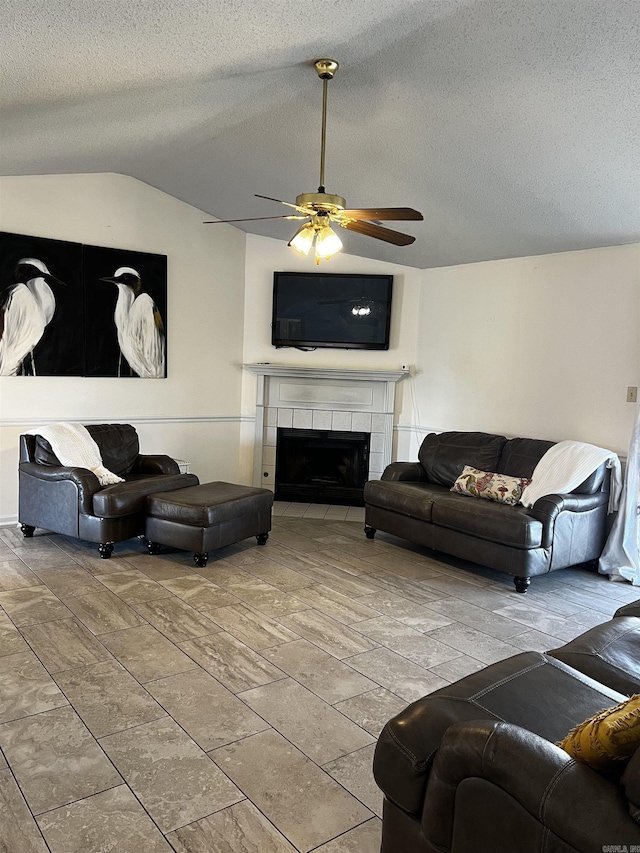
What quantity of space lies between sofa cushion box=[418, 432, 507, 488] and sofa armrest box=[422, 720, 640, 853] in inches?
151

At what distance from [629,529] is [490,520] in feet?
3.40

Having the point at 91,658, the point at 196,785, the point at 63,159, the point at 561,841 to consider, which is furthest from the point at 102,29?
the point at 561,841

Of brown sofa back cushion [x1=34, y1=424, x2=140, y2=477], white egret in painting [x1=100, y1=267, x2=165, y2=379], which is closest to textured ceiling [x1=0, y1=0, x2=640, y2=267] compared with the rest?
white egret in painting [x1=100, y1=267, x2=165, y2=379]

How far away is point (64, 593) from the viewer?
149 inches

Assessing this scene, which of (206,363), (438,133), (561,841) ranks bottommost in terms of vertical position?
(561,841)

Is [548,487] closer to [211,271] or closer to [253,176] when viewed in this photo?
[253,176]

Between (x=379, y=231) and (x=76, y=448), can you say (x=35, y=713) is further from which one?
(x=379, y=231)

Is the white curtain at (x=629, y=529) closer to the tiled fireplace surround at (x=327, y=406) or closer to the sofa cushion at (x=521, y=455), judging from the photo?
the sofa cushion at (x=521, y=455)

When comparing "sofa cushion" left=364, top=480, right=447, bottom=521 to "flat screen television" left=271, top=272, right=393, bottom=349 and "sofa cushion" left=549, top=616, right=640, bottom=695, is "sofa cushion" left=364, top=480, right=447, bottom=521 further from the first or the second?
"sofa cushion" left=549, top=616, right=640, bottom=695

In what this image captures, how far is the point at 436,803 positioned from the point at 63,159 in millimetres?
4884

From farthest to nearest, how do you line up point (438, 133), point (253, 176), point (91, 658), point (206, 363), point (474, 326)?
1. point (206, 363)
2. point (474, 326)
3. point (253, 176)
4. point (438, 133)
5. point (91, 658)

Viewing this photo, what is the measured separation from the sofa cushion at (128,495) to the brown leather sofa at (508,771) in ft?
10.1

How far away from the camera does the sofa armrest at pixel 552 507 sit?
4.18 meters

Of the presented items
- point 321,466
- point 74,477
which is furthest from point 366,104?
point 321,466
